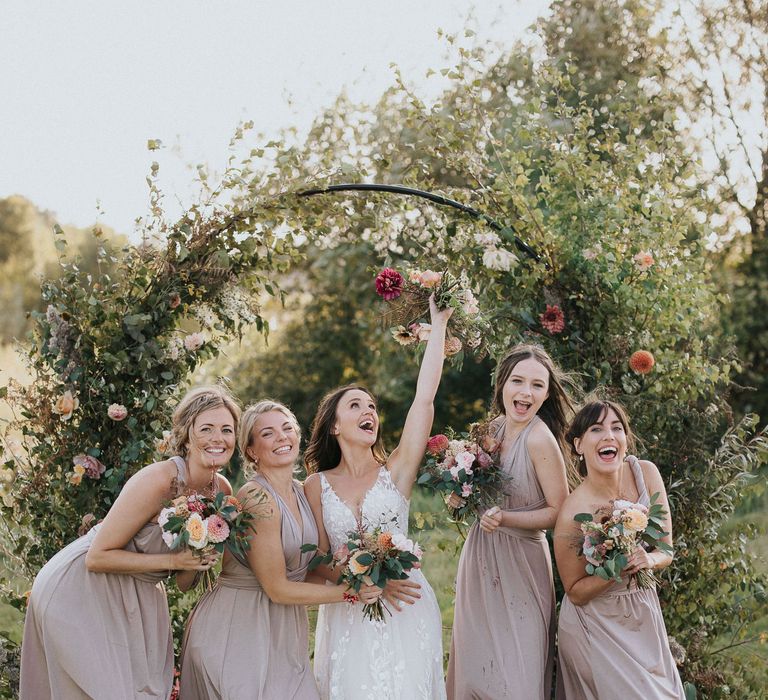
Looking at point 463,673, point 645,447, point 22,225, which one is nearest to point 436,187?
point 645,447

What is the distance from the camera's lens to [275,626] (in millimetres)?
4730

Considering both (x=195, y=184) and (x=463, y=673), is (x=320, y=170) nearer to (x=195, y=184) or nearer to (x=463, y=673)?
(x=195, y=184)

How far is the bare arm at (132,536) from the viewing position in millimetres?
4570

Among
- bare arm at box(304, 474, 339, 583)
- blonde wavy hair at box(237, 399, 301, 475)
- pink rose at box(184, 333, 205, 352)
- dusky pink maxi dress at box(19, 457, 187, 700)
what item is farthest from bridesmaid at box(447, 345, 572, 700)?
pink rose at box(184, 333, 205, 352)

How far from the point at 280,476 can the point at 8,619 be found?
7.04m

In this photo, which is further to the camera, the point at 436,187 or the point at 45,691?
the point at 436,187

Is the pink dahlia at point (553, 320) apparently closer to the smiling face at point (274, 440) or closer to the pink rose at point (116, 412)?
the smiling face at point (274, 440)

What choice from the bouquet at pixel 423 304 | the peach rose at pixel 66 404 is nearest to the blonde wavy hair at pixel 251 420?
the bouquet at pixel 423 304

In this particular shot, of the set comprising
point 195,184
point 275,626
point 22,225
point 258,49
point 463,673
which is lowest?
point 463,673

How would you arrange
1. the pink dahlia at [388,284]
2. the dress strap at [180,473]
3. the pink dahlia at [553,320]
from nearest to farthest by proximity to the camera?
the dress strap at [180,473] → the pink dahlia at [388,284] → the pink dahlia at [553,320]

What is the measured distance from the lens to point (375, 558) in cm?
452

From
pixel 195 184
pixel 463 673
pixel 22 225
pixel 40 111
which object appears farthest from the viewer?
pixel 22 225

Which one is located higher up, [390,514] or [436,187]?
[436,187]

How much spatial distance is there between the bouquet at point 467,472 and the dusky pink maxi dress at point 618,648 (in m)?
0.68
